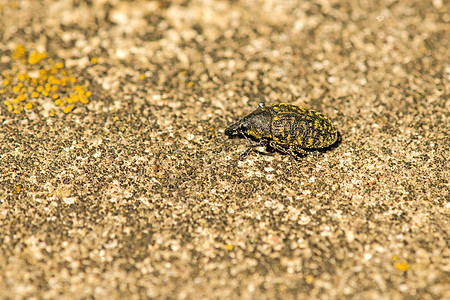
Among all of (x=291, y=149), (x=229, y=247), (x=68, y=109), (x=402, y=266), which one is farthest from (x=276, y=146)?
(x=68, y=109)

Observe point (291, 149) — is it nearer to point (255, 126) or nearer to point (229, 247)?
point (255, 126)

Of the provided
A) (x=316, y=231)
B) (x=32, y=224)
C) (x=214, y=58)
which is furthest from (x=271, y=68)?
(x=32, y=224)

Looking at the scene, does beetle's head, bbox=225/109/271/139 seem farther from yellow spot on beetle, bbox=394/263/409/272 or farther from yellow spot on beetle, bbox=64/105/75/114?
yellow spot on beetle, bbox=64/105/75/114

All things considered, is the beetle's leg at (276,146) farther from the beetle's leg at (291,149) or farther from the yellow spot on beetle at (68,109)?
the yellow spot on beetle at (68,109)

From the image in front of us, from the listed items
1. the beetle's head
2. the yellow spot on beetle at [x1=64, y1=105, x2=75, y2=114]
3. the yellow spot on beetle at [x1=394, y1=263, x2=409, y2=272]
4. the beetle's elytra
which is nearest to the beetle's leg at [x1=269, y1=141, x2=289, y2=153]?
the beetle's elytra

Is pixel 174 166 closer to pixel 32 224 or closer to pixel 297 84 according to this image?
pixel 32 224

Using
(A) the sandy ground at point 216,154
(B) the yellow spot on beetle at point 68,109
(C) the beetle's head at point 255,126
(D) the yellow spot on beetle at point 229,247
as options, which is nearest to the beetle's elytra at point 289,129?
(C) the beetle's head at point 255,126
